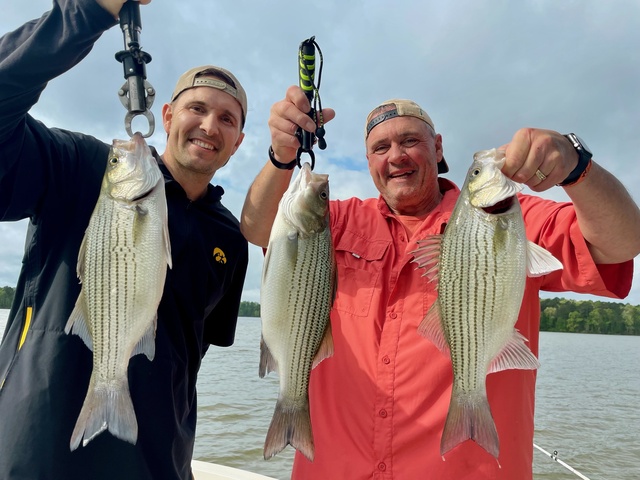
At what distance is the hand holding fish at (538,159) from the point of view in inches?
94.7

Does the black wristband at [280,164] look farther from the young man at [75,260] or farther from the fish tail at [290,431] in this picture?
the fish tail at [290,431]

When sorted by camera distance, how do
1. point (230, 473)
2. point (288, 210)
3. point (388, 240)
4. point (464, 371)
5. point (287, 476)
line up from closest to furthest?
point (464, 371)
point (288, 210)
point (388, 240)
point (230, 473)
point (287, 476)

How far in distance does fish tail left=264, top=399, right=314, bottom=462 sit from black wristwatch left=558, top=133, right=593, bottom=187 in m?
1.84

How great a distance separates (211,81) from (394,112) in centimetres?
142

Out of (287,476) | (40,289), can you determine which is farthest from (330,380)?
(287,476)

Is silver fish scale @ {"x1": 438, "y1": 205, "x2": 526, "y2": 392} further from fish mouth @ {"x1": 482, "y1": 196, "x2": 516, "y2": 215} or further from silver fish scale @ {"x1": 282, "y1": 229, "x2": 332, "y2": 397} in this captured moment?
silver fish scale @ {"x1": 282, "y1": 229, "x2": 332, "y2": 397}

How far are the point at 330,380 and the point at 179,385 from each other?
1.02 m

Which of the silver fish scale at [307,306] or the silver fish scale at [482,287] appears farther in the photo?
the silver fish scale at [307,306]

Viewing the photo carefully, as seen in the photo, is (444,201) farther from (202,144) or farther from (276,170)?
(202,144)

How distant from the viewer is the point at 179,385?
325 cm

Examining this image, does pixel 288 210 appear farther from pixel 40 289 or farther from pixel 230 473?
pixel 230 473

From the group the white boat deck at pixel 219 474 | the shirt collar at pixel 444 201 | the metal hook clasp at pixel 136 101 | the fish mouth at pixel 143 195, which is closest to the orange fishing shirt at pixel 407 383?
the shirt collar at pixel 444 201

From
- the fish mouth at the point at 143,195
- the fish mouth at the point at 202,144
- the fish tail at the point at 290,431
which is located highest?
the fish mouth at the point at 202,144

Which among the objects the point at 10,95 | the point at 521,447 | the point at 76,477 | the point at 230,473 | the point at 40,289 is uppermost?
the point at 10,95
